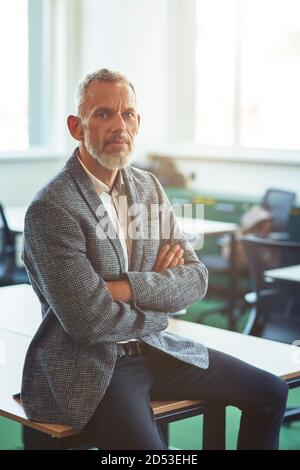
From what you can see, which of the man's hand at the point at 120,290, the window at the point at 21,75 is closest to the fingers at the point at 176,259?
the man's hand at the point at 120,290

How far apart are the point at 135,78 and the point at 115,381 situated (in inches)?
234

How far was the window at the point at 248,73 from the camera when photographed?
7316 millimetres

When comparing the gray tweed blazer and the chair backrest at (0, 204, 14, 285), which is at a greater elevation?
the gray tweed blazer

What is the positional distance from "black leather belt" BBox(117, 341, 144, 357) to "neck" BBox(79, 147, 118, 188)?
48 centimetres

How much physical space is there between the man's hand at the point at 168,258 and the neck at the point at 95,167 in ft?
0.89

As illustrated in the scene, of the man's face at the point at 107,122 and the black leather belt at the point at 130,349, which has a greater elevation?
the man's face at the point at 107,122

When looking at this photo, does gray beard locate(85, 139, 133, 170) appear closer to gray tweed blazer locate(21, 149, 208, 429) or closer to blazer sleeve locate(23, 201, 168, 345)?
gray tweed blazer locate(21, 149, 208, 429)

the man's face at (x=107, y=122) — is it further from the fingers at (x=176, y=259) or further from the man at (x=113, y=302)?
the fingers at (x=176, y=259)

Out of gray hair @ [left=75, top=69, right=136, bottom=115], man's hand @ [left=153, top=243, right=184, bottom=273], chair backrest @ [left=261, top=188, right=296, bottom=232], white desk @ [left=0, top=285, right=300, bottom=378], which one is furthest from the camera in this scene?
chair backrest @ [left=261, top=188, right=296, bottom=232]

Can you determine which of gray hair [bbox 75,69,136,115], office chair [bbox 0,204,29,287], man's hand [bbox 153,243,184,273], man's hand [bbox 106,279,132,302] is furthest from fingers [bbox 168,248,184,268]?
office chair [bbox 0,204,29,287]

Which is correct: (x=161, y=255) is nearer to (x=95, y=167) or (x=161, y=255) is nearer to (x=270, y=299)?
(x=95, y=167)

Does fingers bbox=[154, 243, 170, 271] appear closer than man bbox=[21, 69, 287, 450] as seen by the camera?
No

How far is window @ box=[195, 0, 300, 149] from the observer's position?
288 inches
